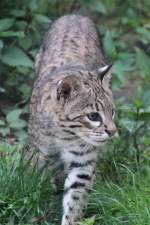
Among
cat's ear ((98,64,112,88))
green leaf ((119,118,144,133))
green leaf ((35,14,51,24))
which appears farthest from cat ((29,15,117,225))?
green leaf ((35,14,51,24))

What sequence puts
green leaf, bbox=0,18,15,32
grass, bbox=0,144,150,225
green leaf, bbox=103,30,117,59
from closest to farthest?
grass, bbox=0,144,150,225 < green leaf, bbox=103,30,117,59 < green leaf, bbox=0,18,15,32

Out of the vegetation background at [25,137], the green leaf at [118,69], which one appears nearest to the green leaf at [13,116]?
the vegetation background at [25,137]

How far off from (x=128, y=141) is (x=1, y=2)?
2475 mm

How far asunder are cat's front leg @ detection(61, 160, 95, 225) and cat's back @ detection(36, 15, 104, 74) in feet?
3.28

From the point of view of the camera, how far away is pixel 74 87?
5352 mm

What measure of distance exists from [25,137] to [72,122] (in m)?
1.80

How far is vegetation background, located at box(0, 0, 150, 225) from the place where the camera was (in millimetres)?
5473

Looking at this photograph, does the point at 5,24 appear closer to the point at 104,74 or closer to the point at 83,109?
the point at 104,74

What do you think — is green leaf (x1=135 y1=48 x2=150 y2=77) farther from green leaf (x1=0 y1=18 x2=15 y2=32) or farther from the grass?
the grass

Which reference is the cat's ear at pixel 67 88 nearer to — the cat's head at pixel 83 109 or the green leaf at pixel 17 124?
the cat's head at pixel 83 109

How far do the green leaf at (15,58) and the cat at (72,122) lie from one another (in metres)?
1.10

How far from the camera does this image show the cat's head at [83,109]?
5293 millimetres

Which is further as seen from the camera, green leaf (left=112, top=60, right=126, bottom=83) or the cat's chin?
green leaf (left=112, top=60, right=126, bottom=83)

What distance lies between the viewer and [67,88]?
17.5 feet
